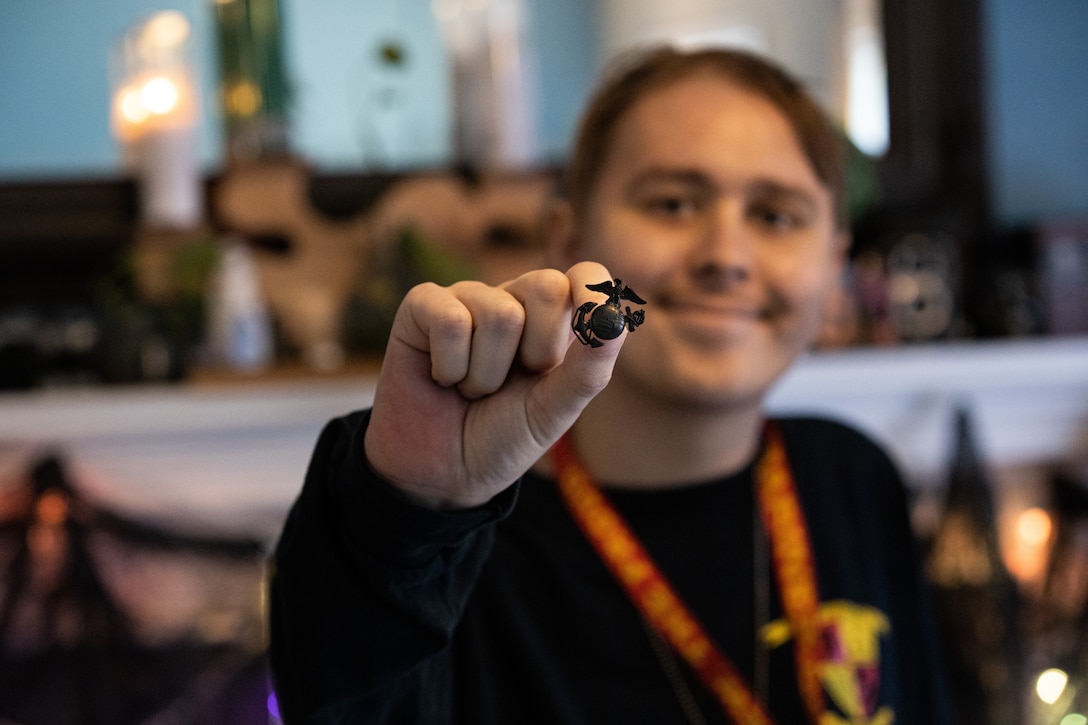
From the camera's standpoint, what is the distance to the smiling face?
63cm

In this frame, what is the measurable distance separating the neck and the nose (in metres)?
0.10

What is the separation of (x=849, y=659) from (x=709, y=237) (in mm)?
401

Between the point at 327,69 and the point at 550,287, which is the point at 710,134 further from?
the point at 327,69

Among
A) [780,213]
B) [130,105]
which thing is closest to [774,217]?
[780,213]

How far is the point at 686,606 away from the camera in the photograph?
0.76m

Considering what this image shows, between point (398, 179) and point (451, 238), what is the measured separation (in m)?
0.16

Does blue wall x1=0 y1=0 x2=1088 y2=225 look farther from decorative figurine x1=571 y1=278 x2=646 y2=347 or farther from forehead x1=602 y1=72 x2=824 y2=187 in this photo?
decorative figurine x1=571 y1=278 x2=646 y2=347

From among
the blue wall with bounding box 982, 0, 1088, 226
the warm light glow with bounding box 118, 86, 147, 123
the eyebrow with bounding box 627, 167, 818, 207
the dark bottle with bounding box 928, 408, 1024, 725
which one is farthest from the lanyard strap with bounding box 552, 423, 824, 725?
the blue wall with bounding box 982, 0, 1088, 226

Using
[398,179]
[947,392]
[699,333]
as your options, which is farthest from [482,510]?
[947,392]

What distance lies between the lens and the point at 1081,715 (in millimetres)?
1264

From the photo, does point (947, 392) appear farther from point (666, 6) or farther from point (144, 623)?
point (144, 623)

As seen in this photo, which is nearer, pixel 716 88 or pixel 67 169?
pixel 716 88

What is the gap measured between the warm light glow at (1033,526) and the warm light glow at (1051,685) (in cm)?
23

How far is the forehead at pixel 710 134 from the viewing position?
685 millimetres
